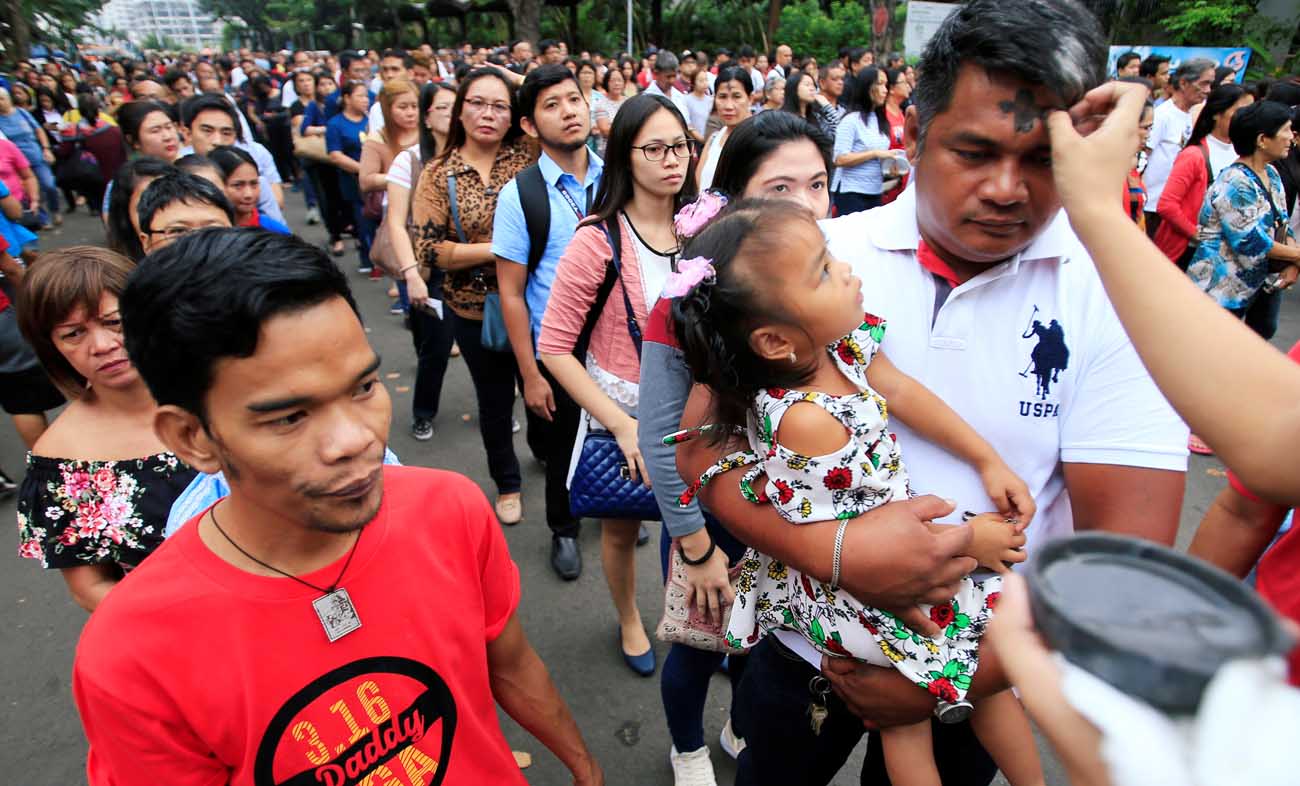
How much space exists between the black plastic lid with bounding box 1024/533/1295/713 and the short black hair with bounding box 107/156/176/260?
353 cm

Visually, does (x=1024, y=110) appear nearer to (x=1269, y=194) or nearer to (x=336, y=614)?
(x=336, y=614)

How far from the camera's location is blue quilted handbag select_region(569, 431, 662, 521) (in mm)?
2545

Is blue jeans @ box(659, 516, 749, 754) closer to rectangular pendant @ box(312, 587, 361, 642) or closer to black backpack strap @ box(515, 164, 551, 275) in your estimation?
rectangular pendant @ box(312, 587, 361, 642)

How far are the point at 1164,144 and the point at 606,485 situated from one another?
717cm

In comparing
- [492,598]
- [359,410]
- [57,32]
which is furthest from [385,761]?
[57,32]

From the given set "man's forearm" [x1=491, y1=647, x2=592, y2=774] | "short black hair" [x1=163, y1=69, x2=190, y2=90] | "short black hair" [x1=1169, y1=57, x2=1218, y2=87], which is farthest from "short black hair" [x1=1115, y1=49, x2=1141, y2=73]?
"short black hair" [x1=163, y1=69, x2=190, y2=90]

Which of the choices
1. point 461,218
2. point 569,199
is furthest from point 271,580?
point 461,218

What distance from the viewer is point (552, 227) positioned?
3.14 m

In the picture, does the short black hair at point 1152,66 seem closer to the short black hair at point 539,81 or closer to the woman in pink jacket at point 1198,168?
the woman in pink jacket at point 1198,168

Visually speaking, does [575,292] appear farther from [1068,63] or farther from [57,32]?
[57,32]

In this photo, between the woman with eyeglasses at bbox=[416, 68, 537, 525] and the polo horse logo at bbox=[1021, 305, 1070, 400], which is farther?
the woman with eyeglasses at bbox=[416, 68, 537, 525]

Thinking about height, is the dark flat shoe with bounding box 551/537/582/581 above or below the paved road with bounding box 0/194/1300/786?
above

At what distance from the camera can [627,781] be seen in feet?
8.65

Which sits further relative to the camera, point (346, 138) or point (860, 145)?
point (346, 138)
